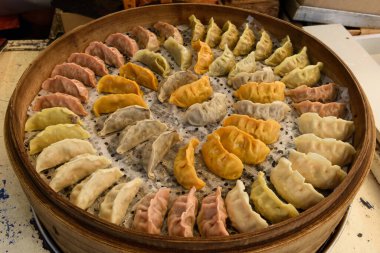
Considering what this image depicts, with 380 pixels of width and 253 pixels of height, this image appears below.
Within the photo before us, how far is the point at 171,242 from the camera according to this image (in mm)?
1720

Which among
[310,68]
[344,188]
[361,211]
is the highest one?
[310,68]

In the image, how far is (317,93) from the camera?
8.83 feet

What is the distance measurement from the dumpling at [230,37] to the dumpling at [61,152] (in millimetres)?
1370

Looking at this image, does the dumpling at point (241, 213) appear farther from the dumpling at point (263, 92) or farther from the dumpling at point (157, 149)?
the dumpling at point (263, 92)

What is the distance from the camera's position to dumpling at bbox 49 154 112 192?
2141 mm

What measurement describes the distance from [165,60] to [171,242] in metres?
1.57

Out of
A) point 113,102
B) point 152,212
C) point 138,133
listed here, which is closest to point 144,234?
point 152,212

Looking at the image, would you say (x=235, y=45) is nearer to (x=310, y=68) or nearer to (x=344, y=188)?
(x=310, y=68)

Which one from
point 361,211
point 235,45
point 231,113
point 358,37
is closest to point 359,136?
point 361,211

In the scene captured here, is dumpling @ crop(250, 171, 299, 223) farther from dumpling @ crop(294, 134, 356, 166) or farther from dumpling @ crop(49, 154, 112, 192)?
dumpling @ crop(49, 154, 112, 192)

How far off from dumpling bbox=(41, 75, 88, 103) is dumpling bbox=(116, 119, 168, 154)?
1.52ft

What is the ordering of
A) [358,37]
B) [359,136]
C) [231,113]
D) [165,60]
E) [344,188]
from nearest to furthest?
[344,188] → [359,136] → [231,113] → [165,60] → [358,37]

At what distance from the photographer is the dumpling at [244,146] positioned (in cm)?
231

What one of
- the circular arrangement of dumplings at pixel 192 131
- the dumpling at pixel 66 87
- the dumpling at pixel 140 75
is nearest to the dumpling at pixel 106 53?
the circular arrangement of dumplings at pixel 192 131
